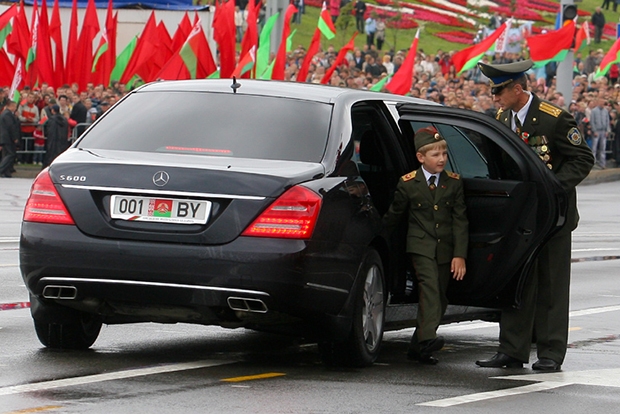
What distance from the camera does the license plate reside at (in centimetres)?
773

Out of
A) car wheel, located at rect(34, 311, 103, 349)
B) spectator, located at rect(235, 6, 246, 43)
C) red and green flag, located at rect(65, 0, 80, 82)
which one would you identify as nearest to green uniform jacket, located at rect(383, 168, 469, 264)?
car wheel, located at rect(34, 311, 103, 349)

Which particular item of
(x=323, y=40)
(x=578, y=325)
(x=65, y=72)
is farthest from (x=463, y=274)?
(x=323, y=40)

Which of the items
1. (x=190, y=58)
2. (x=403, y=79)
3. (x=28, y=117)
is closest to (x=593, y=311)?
(x=190, y=58)

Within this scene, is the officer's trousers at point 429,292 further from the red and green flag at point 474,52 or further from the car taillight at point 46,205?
the red and green flag at point 474,52

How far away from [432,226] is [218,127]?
1379mm

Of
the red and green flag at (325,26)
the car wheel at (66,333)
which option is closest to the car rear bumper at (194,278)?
the car wheel at (66,333)

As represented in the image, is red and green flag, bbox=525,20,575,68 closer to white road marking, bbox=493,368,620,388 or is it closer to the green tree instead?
white road marking, bbox=493,368,620,388

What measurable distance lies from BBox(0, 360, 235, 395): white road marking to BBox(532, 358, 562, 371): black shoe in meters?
Answer: 1.77

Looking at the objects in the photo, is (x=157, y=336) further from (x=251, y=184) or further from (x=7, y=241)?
(x=7, y=241)

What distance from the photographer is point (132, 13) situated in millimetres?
40406

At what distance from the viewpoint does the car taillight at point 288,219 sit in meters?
7.68

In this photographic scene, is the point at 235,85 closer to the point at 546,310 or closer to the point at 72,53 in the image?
the point at 546,310

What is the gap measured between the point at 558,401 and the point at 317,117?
2.10 metres

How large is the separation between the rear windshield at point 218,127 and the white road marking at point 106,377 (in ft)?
3.77
